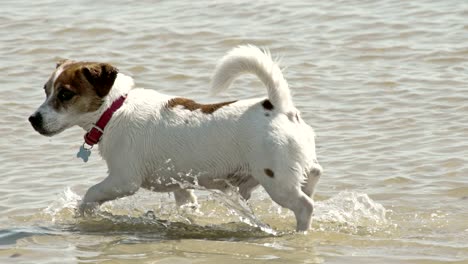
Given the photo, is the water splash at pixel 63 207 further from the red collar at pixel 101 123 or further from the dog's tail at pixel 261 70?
the dog's tail at pixel 261 70

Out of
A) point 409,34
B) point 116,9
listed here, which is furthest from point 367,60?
point 116,9

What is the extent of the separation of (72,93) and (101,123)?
29 cm

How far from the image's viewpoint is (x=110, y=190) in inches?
289

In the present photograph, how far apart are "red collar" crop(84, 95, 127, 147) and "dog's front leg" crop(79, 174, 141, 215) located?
0.29 m

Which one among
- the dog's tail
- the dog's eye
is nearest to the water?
the dog's tail

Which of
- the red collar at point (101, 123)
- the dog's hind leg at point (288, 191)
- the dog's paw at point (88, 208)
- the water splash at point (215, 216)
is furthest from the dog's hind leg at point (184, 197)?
the dog's hind leg at point (288, 191)

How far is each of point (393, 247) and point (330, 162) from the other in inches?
93.5

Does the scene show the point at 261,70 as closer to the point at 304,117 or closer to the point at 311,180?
the point at 311,180

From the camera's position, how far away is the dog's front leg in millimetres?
7320

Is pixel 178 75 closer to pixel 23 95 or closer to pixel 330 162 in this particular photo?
pixel 23 95

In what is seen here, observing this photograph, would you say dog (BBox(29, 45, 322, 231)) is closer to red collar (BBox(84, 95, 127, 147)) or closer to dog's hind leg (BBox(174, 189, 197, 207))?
red collar (BBox(84, 95, 127, 147))

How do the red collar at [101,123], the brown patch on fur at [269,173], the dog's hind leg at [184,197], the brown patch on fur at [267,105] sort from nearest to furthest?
the brown patch on fur at [269,173], the brown patch on fur at [267,105], the red collar at [101,123], the dog's hind leg at [184,197]

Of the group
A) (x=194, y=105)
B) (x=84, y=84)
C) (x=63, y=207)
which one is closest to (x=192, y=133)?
(x=194, y=105)

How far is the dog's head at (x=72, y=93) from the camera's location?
7270 millimetres
